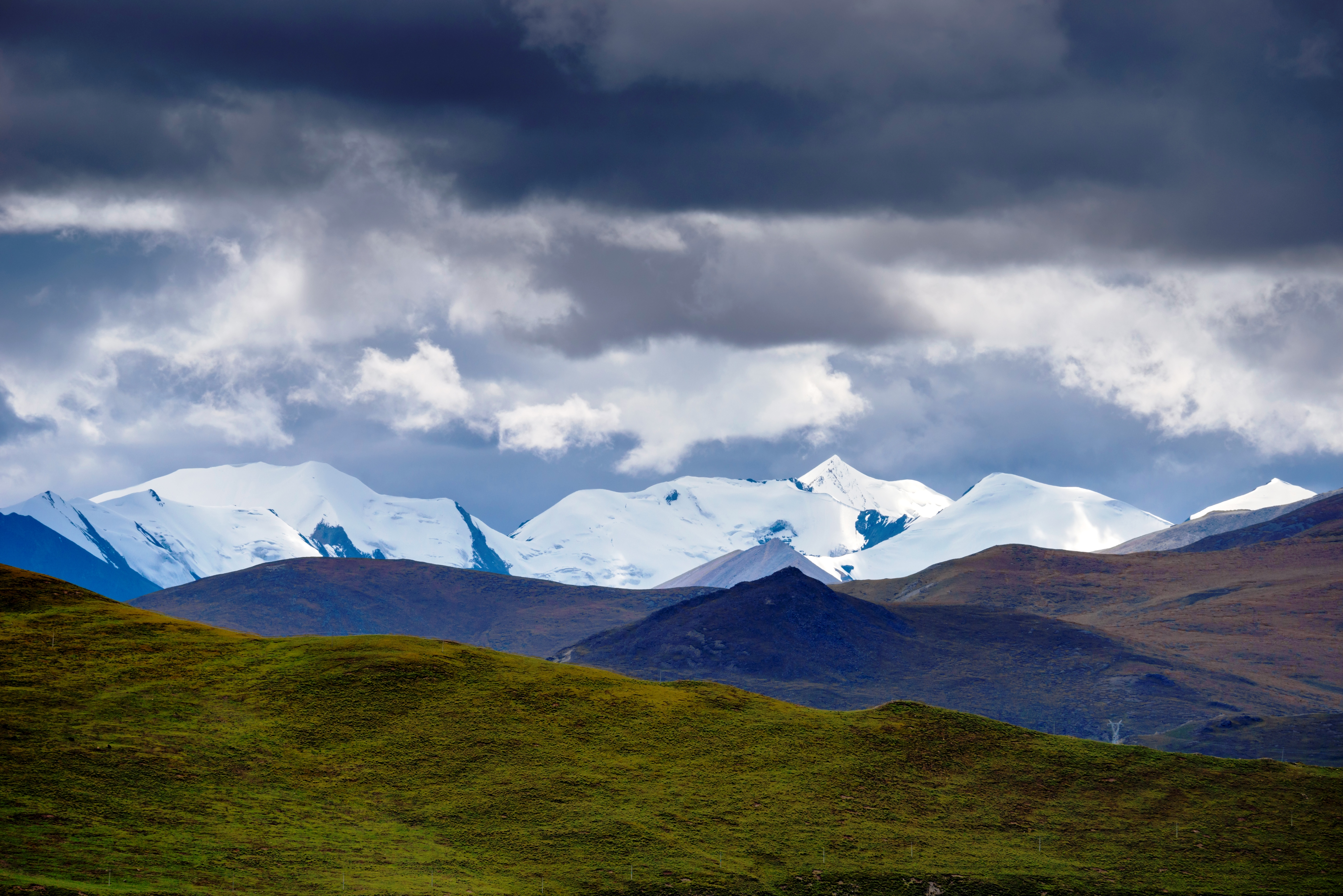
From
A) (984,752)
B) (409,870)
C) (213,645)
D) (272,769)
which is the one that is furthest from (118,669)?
(984,752)

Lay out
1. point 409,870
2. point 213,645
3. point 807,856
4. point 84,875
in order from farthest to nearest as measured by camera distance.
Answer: point 213,645
point 807,856
point 409,870
point 84,875

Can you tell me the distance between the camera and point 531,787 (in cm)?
11762

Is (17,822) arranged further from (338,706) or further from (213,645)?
(213,645)

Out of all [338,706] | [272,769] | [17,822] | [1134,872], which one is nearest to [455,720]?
[338,706]

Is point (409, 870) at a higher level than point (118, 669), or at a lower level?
lower

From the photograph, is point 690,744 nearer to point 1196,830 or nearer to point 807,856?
point 807,856

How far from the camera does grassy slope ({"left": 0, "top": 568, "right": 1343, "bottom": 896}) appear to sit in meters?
97.3

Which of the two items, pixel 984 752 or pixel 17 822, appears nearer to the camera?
pixel 17 822

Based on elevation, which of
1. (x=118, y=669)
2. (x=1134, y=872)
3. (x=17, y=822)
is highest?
(x=118, y=669)

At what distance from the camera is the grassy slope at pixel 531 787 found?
97312mm

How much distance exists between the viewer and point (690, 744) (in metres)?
133

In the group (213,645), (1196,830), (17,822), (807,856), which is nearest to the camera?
(17,822)

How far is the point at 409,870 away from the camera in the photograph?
9631 centimetres

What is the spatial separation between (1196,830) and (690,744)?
160ft
